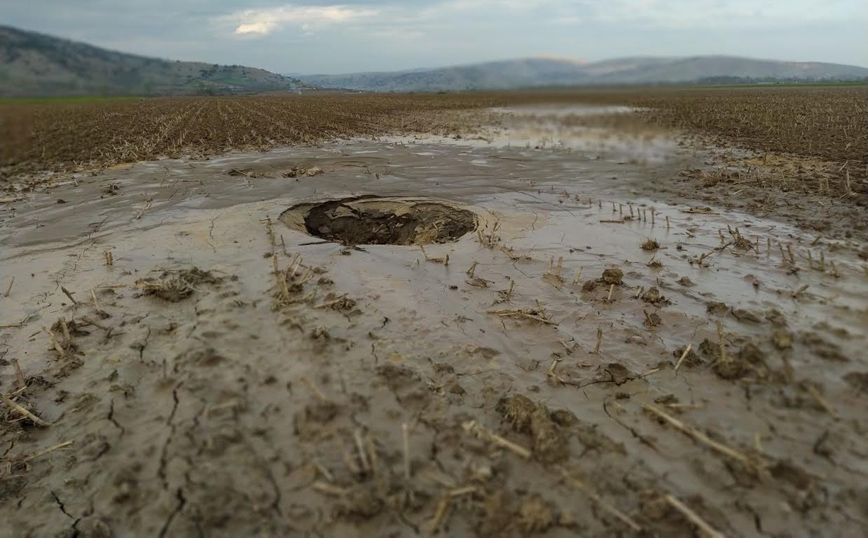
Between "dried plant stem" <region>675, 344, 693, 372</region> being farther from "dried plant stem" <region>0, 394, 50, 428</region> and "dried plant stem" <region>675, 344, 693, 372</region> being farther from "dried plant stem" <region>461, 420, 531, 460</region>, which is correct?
"dried plant stem" <region>0, 394, 50, 428</region>

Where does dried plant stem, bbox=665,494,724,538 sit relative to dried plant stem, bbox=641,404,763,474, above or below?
below

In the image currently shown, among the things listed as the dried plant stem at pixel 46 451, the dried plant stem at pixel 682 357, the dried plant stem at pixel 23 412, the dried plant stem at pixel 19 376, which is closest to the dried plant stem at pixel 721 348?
the dried plant stem at pixel 682 357

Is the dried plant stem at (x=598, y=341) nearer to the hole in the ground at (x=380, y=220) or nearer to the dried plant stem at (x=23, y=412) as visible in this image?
the hole in the ground at (x=380, y=220)

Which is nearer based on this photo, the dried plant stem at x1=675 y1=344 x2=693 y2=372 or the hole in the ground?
the dried plant stem at x1=675 y1=344 x2=693 y2=372

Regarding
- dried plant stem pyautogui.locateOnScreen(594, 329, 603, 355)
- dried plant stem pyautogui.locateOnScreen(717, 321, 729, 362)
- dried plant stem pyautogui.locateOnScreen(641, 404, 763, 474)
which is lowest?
dried plant stem pyautogui.locateOnScreen(641, 404, 763, 474)

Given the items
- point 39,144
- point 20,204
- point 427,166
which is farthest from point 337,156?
point 39,144

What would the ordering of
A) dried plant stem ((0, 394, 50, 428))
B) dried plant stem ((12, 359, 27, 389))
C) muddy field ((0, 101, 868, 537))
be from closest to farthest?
1. muddy field ((0, 101, 868, 537))
2. dried plant stem ((0, 394, 50, 428))
3. dried plant stem ((12, 359, 27, 389))

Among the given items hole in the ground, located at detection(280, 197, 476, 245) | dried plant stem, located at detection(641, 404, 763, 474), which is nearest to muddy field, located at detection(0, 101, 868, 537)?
dried plant stem, located at detection(641, 404, 763, 474)

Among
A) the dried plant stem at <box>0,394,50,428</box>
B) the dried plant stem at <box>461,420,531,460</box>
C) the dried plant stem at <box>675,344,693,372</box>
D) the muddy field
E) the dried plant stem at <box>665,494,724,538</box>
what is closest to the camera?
the dried plant stem at <box>665,494,724,538</box>

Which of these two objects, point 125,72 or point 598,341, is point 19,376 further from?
point 598,341

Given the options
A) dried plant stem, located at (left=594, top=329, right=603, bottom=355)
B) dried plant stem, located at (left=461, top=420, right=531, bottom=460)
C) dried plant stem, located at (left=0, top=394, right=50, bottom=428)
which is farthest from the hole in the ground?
dried plant stem, located at (left=461, top=420, right=531, bottom=460)
